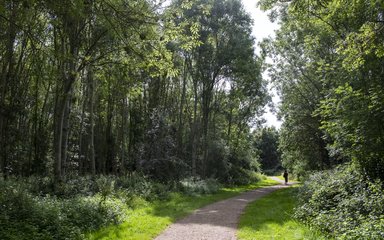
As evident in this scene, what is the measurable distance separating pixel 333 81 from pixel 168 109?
14.1 meters

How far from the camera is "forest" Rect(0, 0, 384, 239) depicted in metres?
7.82

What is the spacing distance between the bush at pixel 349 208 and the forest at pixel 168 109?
0.05 metres

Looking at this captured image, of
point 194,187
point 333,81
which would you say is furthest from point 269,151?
point 333,81

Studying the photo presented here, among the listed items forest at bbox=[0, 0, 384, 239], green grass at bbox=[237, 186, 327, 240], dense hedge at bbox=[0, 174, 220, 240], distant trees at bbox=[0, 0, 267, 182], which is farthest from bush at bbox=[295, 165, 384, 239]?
distant trees at bbox=[0, 0, 267, 182]

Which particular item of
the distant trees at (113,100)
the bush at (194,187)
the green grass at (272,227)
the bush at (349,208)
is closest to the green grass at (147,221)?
the green grass at (272,227)

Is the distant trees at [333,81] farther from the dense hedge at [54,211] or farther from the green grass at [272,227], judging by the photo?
the dense hedge at [54,211]

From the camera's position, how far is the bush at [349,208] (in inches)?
272

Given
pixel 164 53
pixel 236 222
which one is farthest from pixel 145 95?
pixel 164 53

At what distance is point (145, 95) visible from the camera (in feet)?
99.2

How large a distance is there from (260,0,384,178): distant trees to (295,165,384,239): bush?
31.4 inches

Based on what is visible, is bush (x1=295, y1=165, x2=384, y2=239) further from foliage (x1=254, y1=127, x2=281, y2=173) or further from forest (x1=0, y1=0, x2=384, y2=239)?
foliage (x1=254, y1=127, x2=281, y2=173)

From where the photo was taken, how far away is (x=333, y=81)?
15000mm

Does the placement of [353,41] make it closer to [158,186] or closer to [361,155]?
[361,155]

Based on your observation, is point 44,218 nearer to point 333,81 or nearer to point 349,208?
point 349,208
